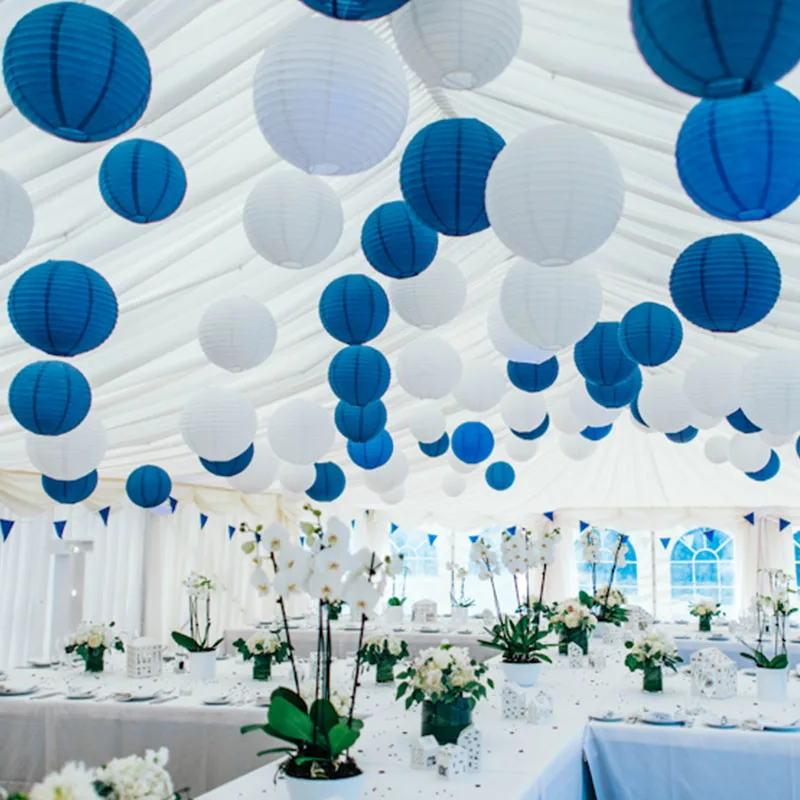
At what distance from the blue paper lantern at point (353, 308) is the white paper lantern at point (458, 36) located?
1693 millimetres

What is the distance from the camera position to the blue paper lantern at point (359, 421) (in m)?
4.91

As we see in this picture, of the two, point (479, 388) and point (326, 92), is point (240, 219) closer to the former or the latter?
point (479, 388)

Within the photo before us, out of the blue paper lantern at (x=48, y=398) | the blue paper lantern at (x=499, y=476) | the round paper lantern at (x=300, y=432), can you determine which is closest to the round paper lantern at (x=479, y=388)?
the round paper lantern at (x=300, y=432)

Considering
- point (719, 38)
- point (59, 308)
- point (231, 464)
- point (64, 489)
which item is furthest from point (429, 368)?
point (719, 38)

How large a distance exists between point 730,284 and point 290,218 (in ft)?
4.79

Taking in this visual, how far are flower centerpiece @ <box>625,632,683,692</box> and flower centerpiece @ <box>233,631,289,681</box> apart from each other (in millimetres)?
1757

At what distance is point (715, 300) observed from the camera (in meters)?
A: 2.88

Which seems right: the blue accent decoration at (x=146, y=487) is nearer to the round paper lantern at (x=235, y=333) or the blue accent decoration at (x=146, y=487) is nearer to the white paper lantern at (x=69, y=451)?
the white paper lantern at (x=69, y=451)

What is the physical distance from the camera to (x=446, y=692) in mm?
2756

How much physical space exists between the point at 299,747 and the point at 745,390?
261 centimetres

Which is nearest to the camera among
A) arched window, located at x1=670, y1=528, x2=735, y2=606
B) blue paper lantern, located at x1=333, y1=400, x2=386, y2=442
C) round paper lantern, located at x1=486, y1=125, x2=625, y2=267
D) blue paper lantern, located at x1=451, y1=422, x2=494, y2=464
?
round paper lantern, located at x1=486, y1=125, x2=625, y2=267

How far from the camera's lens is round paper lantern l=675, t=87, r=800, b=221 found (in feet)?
6.43

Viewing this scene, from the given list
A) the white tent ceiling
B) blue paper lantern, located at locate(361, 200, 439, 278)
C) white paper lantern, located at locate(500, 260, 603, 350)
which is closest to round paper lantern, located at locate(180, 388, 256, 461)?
the white tent ceiling

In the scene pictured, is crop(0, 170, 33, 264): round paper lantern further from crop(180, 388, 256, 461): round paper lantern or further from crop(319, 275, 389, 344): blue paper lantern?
crop(180, 388, 256, 461): round paper lantern
